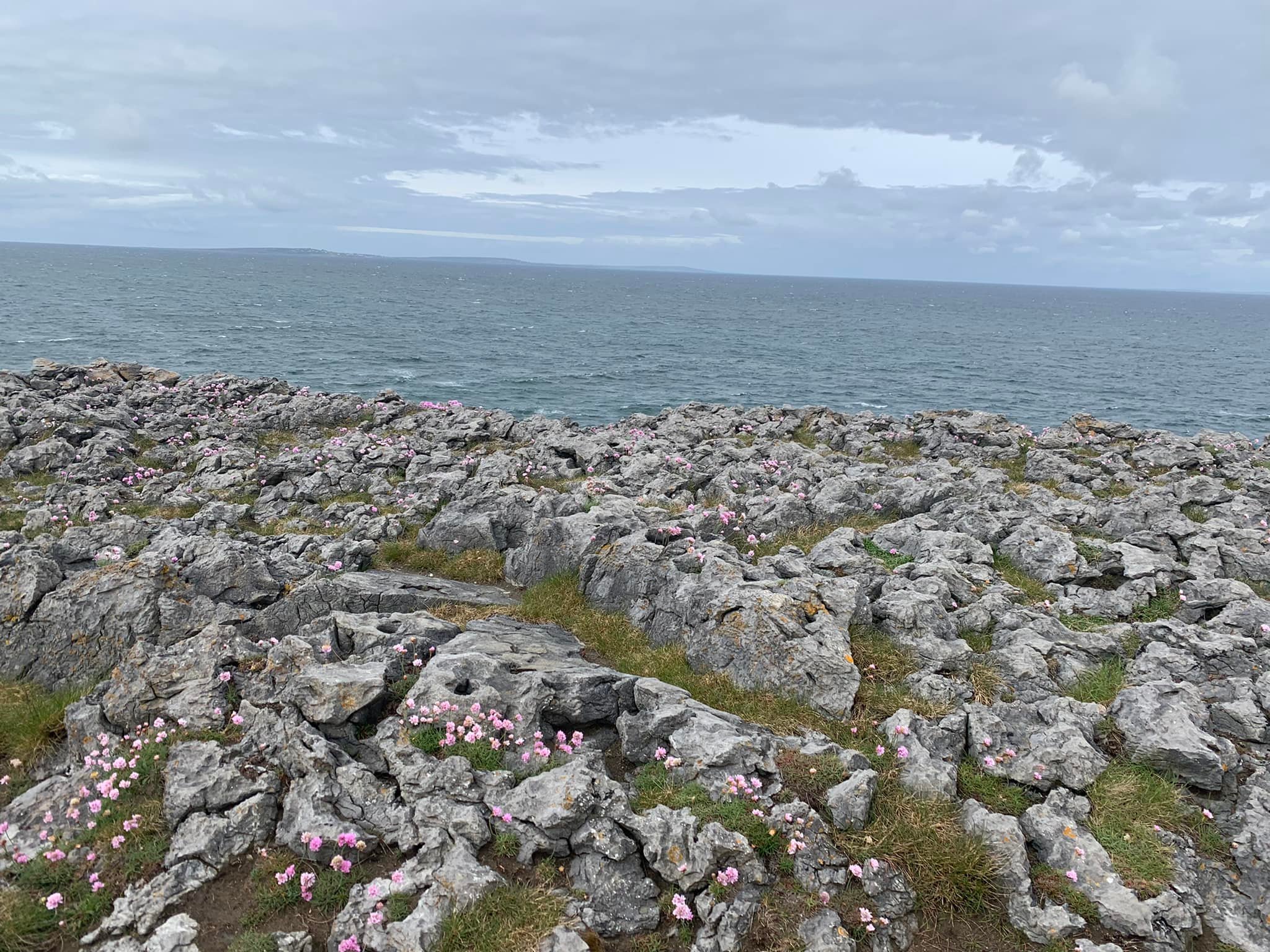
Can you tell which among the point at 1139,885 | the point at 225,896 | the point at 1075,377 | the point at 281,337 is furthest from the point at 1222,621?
the point at 281,337

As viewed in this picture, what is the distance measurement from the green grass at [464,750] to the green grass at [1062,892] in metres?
7.23

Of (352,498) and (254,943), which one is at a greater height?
(352,498)

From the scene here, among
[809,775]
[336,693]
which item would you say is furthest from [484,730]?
[809,775]

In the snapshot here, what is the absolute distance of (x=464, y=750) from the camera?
10.3 metres

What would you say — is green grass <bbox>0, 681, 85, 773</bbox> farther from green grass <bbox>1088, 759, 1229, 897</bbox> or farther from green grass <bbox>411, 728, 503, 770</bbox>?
green grass <bbox>1088, 759, 1229, 897</bbox>

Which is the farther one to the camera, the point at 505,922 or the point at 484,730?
the point at 484,730

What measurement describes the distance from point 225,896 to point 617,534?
11083mm

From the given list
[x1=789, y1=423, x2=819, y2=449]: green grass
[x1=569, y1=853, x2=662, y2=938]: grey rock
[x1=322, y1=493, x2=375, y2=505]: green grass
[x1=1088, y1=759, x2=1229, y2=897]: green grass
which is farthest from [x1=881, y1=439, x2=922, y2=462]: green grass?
[x1=569, y1=853, x2=662, y2=938]: grey rock

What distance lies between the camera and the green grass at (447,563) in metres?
18.1

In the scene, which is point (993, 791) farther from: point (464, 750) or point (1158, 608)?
point (1158, 608)

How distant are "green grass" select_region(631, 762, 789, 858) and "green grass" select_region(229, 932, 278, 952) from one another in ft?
14.7

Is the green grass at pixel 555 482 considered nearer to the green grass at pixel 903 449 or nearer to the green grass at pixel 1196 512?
the green grass at pixel 903 449

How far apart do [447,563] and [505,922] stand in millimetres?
11360

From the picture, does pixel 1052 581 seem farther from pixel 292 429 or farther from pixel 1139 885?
pixel 292 429
